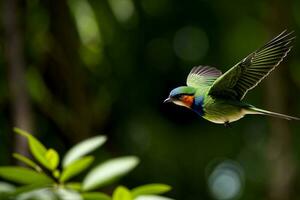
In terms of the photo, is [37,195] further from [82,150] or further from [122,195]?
[82,150]

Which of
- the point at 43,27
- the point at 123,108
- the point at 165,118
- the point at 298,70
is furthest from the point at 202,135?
the point at 43,27

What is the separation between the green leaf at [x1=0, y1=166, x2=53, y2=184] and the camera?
932mm

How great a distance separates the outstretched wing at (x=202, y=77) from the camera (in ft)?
2.59

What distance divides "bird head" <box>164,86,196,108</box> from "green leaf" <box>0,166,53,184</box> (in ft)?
1.03

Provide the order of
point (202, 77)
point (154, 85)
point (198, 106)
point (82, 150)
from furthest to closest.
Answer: point (154, 85)
point (82, 150)
point (202, 77)
point (198, 106)

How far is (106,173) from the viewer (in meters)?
1.09

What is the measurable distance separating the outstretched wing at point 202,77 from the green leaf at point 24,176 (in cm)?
26

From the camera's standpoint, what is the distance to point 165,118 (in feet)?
13.1

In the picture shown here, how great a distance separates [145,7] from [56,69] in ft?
1.88

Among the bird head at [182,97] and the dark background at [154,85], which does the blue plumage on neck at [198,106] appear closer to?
the bird head at [182,97]

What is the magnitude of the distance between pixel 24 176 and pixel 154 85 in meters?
2.93

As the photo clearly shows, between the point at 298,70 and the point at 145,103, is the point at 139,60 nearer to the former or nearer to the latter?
the point at 145,103

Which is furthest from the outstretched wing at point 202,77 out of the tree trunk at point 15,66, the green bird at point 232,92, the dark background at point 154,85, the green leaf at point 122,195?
the dark background at point 154,85

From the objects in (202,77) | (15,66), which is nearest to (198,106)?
(202,77)
